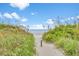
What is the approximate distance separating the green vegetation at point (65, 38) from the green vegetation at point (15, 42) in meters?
0.16

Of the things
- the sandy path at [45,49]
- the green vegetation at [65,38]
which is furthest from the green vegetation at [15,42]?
the green vegetation at [65,38]

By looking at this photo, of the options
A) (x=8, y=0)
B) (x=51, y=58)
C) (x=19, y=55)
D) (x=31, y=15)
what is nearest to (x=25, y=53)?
(x=19, y=55)

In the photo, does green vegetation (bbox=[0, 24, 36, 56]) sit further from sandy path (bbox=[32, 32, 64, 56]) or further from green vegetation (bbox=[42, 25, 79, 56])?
green vegetation (bbox=[42, 25, 79, 56])

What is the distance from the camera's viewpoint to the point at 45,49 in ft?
5.73

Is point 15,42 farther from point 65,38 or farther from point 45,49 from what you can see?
point 65,38

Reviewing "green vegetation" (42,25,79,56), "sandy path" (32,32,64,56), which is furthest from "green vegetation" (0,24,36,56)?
"green vegetation" (42,25,79,56)

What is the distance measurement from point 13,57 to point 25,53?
119 mm

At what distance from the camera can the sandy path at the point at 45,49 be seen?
1.73m

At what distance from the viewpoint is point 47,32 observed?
1760 mm

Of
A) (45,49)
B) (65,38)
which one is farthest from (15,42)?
(65,38)

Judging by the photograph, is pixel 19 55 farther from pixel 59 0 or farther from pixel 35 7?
pixel 59 0

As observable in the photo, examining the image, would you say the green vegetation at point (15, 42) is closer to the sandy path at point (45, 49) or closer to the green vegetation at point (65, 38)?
the sandy path at point (45, 49)

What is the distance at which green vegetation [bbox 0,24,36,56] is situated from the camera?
1718 mm

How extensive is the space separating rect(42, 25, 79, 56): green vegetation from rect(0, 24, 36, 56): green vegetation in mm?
156
